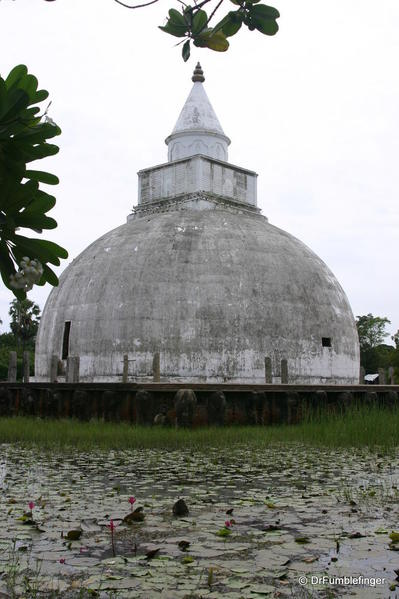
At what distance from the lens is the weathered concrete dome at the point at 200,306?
18.3m

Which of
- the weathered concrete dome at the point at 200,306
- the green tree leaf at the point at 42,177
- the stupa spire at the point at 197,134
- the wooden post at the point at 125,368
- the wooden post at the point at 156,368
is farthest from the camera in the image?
the stupa spire at the point at 197,134

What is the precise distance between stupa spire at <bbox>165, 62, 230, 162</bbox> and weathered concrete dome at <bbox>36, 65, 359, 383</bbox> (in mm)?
2636

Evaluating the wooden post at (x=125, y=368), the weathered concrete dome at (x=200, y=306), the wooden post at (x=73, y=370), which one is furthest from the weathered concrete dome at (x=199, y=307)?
the wooden post at (x=73, y=370)

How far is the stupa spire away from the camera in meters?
23.8

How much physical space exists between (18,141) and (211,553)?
2737 millimetres

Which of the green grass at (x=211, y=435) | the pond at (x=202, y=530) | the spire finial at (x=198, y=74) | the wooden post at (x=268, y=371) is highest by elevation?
the spire finial at (x=198, y=74)

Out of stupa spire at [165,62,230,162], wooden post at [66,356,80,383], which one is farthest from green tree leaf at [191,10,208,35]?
stupa spire at [165,62,230,162]

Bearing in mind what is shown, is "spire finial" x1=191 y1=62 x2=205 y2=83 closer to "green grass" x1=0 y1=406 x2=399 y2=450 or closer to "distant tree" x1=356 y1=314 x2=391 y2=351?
"green grass" x1=0 y1=406 x2=399 y2=450

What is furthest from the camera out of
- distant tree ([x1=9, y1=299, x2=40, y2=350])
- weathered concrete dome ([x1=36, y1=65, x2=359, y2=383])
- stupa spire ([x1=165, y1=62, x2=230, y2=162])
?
distant tree ([x1=9, y1=299, x2=40, y2=350])

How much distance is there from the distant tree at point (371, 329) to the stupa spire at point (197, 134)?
118 feet

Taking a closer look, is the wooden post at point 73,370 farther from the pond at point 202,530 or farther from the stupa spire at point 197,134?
the pond at point 202,530

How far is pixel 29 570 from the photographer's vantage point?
3.59 meters

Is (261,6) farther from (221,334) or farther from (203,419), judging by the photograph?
(221,334)

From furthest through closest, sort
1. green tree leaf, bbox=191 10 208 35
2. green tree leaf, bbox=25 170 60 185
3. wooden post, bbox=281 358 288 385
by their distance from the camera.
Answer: wooden post, bbox=281 358 288 385
green tree leaf, bbox=191 10 208 35
green tree leaf, bbox=25 170 60 185
